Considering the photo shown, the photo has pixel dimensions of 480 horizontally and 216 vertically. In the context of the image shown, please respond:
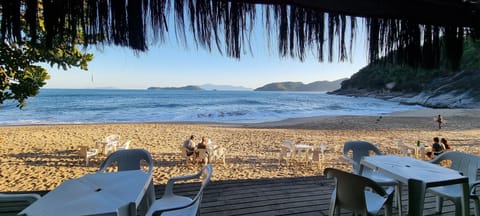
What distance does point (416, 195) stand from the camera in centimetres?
198

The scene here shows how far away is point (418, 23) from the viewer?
4.60 feet

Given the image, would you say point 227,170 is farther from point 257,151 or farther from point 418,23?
point 418,23

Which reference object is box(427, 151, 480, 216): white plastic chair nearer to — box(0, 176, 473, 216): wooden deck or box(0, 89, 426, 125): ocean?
box(0, 176, 473, 216): wooden deck

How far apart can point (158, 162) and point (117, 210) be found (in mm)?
5111

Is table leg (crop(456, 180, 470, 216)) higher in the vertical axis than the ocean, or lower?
higher

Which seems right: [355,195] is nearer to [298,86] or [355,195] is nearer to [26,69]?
[26,69]

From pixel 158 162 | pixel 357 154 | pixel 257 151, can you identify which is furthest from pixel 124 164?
pixel 257 151

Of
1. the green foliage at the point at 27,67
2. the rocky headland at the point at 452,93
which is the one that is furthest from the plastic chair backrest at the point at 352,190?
the rocky headland at the point at 452,93

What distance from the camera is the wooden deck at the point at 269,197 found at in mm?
2875

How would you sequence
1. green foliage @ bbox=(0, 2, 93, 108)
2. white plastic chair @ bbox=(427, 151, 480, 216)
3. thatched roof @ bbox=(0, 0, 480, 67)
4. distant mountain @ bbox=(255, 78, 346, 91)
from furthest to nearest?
distant mountain @ bbox=(255, 78, 346, 91)
green foliage @ bbox=(0, 2, 93, 108)
white plastic chair @ bbox=(427, 151, 480, 216)
thatched roof @ bbox=(0, 0, 480, 67)

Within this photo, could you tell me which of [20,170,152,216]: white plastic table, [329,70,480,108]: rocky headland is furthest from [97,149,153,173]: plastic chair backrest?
[329,70,480,108]: rocky headland

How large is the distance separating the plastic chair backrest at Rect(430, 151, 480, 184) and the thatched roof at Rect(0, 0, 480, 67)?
5.36ft

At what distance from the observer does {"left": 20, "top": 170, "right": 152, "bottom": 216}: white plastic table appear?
1.50 m

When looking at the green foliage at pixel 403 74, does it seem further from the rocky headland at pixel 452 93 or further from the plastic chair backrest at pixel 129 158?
the plastic chair backrest at pixel 129 158
